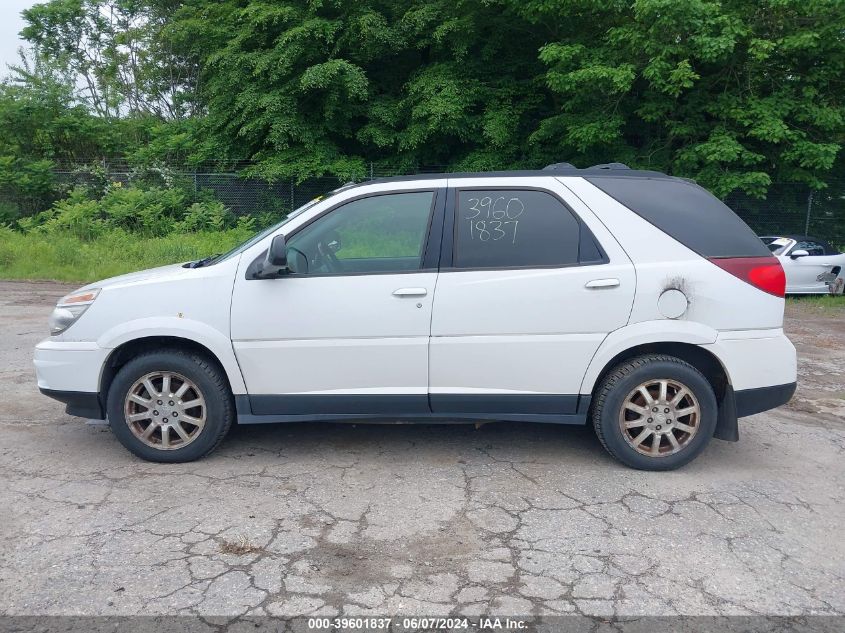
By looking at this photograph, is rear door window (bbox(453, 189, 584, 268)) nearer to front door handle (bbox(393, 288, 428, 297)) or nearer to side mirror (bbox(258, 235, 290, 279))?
front door handle (bbox(393, 288, 428, 297))

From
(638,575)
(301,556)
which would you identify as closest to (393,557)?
(301,556)

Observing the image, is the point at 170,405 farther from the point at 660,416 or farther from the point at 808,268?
the point at 808,268

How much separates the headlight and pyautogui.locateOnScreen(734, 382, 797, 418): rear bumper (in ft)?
13.8

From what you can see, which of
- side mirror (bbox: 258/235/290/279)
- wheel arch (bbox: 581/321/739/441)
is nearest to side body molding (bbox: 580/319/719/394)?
wheel arch (bbox: 581/321/739/441)

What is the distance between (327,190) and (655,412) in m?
15.3

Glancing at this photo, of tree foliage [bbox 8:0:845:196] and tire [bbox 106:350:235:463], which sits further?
tree foliage [bbox 8:0:845:196]

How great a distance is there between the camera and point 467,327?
4527 mm

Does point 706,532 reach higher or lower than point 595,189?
lower

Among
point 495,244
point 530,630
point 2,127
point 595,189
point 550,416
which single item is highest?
point 2,127

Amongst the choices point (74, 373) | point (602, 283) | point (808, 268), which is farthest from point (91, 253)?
point (808, 268)

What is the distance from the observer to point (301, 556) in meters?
3.56

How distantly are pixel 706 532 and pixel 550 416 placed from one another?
118cm

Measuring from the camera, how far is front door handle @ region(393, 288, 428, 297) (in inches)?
178

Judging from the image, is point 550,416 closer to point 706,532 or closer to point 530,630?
point 706,532
